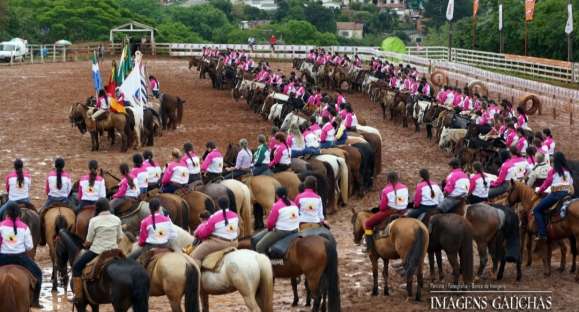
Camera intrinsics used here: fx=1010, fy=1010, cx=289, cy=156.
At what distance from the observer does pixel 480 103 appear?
105 feet

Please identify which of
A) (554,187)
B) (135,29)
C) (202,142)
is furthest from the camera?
(135,29)

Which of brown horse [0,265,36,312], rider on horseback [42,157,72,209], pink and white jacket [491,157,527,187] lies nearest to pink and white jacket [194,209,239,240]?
brown horse [0,265,36,312]

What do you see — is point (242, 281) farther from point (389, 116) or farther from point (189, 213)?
point (389, 116)

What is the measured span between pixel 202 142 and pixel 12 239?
733 inches

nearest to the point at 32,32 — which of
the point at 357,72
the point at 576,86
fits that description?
the point at 357,72

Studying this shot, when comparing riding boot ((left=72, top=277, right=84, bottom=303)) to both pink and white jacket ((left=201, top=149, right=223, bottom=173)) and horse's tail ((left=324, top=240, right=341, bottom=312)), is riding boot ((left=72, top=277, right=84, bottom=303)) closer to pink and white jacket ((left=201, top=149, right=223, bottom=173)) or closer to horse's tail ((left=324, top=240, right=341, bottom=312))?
horse's tail ((left=324, top=240, right=341, bottom=312))

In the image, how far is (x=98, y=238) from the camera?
13.8m

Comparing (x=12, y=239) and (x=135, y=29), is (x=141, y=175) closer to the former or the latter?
(x=12, y=239)

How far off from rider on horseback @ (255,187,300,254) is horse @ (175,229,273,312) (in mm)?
1076

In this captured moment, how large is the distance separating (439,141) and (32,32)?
5687 centimetres

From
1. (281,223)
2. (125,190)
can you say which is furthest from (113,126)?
(281,223)

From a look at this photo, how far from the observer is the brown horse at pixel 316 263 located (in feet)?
48.3

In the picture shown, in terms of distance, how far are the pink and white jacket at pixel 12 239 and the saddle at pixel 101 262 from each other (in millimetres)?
1004

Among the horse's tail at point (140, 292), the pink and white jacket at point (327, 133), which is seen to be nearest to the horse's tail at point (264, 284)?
the horse's tail at point (140, 292)
